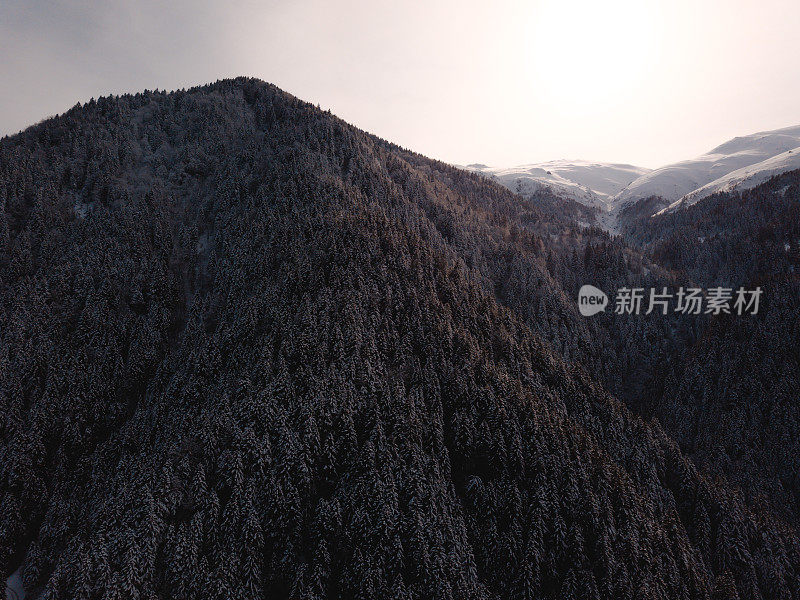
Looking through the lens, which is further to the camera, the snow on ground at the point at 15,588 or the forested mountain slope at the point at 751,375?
the forested mountain slope at the point at 751,375

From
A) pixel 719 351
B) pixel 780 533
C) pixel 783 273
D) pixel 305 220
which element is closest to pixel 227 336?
pixel 305 220

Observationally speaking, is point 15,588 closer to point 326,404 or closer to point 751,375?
point 326,404

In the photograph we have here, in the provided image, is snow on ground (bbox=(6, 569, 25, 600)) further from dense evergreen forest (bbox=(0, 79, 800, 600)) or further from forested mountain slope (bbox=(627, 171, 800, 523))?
forested mountain slope (bbox=(627, 171, 800, 523))

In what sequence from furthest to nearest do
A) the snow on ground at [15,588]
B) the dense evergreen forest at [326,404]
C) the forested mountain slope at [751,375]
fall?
the forested mountain slope at [751,375]
the dense evergreen forest at [326,404]
the snow on ground at [15,588]

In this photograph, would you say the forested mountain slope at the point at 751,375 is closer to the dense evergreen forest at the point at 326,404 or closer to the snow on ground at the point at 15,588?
the dense evergreen forest at the point at 326,404

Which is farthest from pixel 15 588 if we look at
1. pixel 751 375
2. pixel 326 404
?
pixel 751 375

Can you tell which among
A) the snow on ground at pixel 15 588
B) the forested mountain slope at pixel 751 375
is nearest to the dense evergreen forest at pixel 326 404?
the forested mountain slope at pixel 751 375

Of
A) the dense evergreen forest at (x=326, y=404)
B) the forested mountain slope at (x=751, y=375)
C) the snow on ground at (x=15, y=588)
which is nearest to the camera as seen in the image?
the snow on ground at (x=15, y=588)

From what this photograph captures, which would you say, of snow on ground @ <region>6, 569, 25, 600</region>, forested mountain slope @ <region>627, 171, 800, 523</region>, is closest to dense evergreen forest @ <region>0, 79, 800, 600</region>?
forested mountain slope @ <region>627, 171, 800, 523</region>
